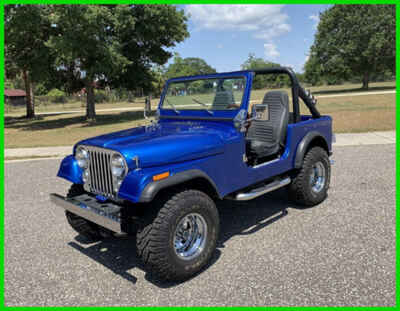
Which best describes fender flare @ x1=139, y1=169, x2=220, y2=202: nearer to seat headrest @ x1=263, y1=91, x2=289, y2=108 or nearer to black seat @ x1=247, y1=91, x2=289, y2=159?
black seat @ x1=247, y1=91, x2=289, y2=159

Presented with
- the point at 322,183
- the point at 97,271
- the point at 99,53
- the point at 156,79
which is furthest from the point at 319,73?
the point at 97,271

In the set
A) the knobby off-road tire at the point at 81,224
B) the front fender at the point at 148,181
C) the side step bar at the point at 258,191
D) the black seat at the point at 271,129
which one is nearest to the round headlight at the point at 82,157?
the knobby off-road tire at the point at 81,224

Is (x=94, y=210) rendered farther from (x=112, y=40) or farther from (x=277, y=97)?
(x=112, y=40)

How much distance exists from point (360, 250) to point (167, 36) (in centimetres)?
1877

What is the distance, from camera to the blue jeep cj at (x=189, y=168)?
9.98 ft

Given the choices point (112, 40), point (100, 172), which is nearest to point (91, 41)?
point (112, 40)

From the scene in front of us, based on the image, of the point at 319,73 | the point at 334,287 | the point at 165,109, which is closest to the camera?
the point at 334,287

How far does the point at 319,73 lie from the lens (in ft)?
138

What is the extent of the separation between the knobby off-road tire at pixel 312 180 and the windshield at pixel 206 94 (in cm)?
142

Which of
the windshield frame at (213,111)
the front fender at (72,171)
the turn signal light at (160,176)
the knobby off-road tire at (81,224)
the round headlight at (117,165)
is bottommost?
the knobby off-road tire at (81,224)

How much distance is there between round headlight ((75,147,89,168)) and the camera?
359cm

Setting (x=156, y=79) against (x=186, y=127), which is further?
(x=156, y=79)

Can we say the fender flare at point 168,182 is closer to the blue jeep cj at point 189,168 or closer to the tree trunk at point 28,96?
the blue jeep cj at point 189,168

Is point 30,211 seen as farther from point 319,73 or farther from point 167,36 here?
point 319,73
